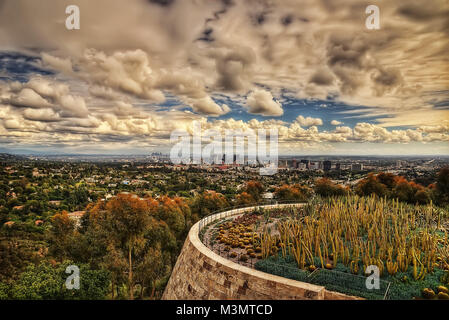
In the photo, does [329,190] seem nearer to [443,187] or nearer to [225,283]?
[443,187]

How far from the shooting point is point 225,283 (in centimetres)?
1047

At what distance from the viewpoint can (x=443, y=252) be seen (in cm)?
1234

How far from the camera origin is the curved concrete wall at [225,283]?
8.91 m

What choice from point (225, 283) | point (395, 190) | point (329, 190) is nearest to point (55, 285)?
point (225, 283)

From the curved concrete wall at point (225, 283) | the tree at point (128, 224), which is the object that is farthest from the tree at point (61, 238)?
the curved concrete wall at point (225, 283)

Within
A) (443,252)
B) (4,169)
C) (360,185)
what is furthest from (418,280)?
(4,169)

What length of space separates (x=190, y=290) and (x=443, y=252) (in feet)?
43.6

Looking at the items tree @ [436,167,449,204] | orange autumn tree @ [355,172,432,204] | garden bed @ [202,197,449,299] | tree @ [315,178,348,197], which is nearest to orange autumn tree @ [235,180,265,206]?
tree @ [315,178,348,197]

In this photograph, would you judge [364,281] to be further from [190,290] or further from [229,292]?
[190,290]

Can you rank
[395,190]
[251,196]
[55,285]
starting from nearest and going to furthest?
[55,285]
[395,190]
[251,196]

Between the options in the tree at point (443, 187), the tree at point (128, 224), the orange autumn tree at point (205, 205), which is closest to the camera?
the tree at point (128, 224)

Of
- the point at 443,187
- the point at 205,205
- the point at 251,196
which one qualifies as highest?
the point at 443,187

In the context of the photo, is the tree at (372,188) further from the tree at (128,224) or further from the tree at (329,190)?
the tree at (128,224)

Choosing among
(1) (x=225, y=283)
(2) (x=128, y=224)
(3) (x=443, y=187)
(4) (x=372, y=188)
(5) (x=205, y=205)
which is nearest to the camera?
(1) (x=225, y=283)
